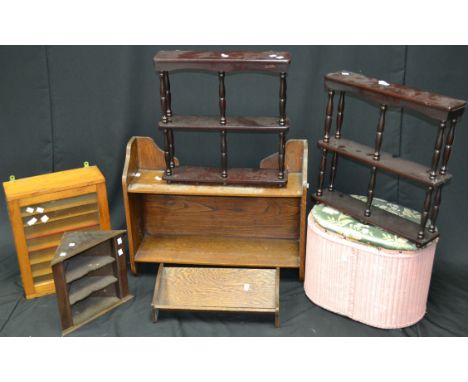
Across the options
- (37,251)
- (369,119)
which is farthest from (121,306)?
(369,119)

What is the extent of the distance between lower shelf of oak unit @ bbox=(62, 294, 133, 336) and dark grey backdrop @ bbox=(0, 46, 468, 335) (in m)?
0.06

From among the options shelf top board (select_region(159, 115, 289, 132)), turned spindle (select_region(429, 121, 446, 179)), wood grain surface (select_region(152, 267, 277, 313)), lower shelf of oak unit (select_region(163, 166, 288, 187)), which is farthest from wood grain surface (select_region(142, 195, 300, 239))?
turned spindle (select_region(429, 121, 446, 179))

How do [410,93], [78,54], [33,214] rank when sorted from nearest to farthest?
1. [410,93]
2. [33,214]
3. [78,54]

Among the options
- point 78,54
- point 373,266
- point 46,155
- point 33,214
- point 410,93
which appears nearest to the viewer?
point 410,93

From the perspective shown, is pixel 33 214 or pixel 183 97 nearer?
pixel 33 214

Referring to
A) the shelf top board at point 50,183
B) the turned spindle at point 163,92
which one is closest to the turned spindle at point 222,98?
the turned spindle at point 163,92

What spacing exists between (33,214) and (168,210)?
0.94 meters

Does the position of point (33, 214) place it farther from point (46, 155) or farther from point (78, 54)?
point (78, 54)

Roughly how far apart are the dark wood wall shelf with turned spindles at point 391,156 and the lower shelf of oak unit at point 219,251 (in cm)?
51

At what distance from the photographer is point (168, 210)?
422 centimetres

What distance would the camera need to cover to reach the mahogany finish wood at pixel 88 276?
11.5ft

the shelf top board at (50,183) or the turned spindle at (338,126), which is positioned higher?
the turned spindle at (338,126)

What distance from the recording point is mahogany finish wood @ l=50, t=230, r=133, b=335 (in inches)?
138

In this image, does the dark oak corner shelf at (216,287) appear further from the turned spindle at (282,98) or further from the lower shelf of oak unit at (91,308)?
the turned spindle at (282,98)
